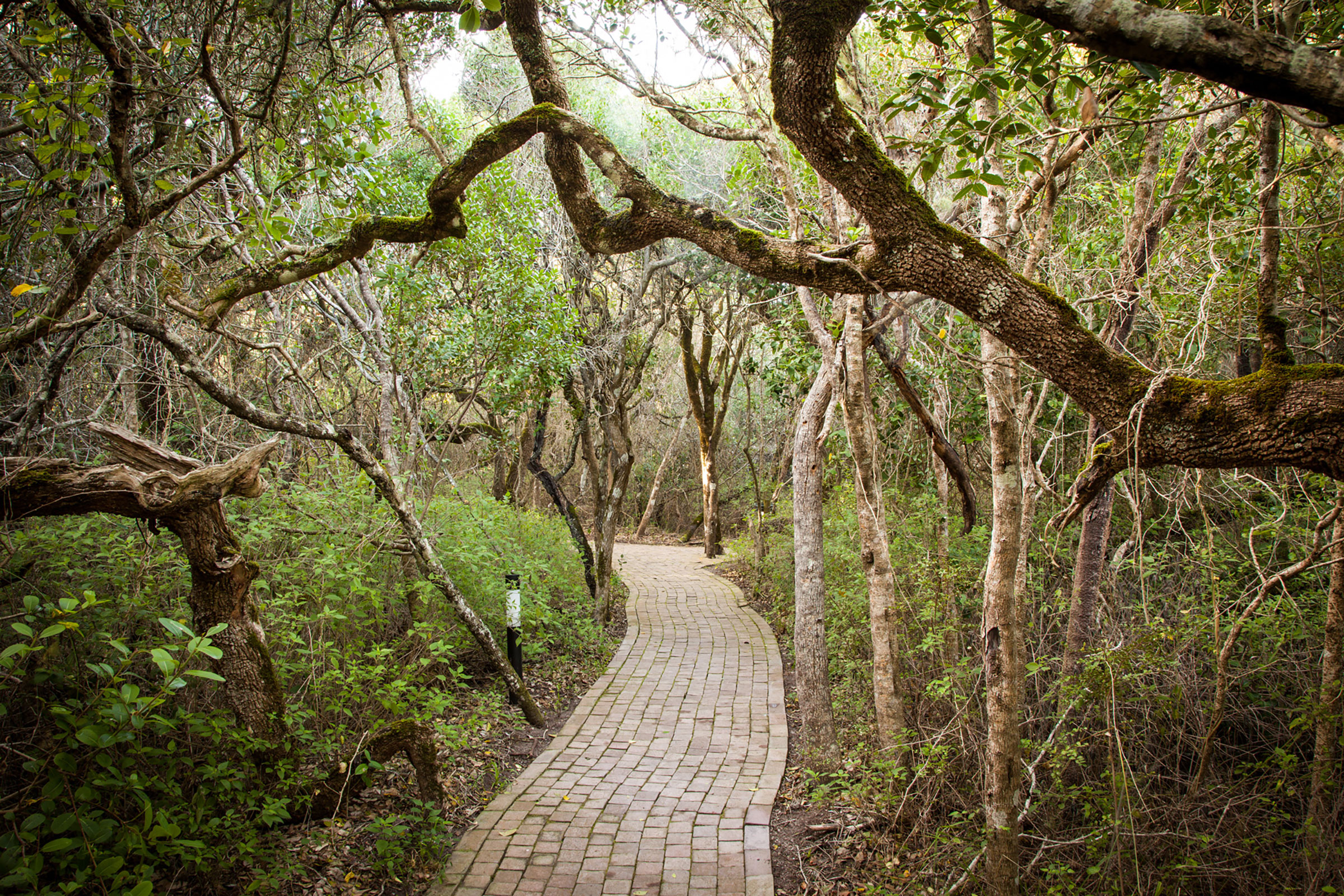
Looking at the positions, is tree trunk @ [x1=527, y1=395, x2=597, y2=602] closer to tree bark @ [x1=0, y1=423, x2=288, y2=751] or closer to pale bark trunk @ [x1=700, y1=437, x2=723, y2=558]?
pale bark trunk @ [x1=700, y1=437, x2=723, y2=558]

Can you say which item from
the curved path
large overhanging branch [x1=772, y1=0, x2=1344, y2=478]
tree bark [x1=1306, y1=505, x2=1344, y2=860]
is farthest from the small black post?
tree bark [x1=1306, y1=505, x2=1344, y2=860]

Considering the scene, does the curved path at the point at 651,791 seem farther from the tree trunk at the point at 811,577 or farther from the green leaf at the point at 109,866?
the green leaf at the point at 109,866

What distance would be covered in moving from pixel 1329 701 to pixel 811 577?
3.27m

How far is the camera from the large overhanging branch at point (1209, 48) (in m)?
1.70

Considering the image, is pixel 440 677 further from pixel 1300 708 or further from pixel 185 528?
pixel 1300 708

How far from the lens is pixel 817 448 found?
19.6 ft

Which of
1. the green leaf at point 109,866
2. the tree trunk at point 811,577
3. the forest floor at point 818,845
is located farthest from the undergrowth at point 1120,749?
the green leaf at point 109,866

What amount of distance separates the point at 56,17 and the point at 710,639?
8189 millimetres

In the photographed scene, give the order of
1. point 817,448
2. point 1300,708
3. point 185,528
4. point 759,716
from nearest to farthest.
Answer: point 185,528 < point 1300,708 < point 817,448 < point 759,716

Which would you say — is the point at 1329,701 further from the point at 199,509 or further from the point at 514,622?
the point at 514,622

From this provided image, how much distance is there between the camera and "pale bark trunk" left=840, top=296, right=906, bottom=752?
486 cm

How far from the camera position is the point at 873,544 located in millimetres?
4977

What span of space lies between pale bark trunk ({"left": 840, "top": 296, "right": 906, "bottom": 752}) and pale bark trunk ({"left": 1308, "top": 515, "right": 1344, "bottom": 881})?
2.15 m

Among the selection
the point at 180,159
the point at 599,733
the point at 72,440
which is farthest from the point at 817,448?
the point at 72,440
